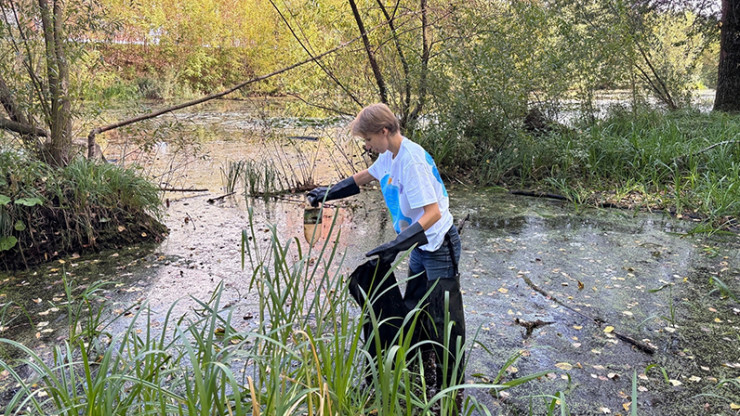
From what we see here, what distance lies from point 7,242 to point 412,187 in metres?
3.51

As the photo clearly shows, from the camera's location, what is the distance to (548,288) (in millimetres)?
4066

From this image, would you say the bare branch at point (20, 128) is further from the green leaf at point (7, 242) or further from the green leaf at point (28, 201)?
the green leaf at point (7, 242)

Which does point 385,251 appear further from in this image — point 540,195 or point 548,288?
point 540,195

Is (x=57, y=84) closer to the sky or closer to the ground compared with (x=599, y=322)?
closer to the sky

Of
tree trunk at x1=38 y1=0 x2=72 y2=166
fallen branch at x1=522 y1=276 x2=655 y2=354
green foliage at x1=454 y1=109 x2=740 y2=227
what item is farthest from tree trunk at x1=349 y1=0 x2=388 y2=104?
fallen branch at x1=522 y1=276 x2=655 y2=354

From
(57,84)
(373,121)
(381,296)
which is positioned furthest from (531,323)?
(57,84)

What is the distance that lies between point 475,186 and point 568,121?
2412mm

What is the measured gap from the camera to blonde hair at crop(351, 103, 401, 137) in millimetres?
2441

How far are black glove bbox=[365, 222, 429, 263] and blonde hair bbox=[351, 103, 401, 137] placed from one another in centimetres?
46

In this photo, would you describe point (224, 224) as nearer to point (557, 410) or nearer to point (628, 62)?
point (557, 410)

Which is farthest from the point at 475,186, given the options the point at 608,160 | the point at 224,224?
the point at 224,224

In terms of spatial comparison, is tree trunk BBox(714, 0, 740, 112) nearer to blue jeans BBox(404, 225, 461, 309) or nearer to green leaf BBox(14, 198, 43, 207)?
blue jeans BBox(404, 225, 461, 309)

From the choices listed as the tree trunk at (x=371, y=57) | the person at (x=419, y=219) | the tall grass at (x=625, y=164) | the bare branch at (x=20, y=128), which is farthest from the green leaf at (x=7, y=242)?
the tall grass at (x=625, y=164)

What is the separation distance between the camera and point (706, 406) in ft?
8.55
